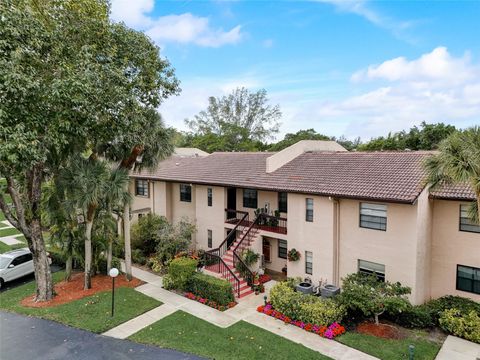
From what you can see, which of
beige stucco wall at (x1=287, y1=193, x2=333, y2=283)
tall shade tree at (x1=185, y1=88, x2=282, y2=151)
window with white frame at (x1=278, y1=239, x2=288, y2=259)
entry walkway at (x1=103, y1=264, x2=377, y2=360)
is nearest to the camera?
entry walkway at (x1=103, y1=264, x2=377, y2=360)

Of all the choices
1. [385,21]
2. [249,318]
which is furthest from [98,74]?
[385,21]

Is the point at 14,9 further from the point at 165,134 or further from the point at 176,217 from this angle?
the point at 176,217

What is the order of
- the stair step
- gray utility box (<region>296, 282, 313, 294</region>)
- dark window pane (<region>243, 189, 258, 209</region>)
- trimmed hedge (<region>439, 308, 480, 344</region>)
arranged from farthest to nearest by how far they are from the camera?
dark window pane (<region>243, 189, 258, 209</region>)
the stair step
gray utility box (<region>296, 282, 313, 294</region>)
trimmed hedge (<region>439, 308, 480, 344</region>)

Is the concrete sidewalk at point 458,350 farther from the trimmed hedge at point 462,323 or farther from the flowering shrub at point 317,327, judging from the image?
the flowering shrub at point 317,327

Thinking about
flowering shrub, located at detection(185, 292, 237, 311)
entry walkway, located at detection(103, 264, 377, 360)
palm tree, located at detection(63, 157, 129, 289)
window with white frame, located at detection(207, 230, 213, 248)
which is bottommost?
entry walkway, located at detection(103, 264, 377, 360)

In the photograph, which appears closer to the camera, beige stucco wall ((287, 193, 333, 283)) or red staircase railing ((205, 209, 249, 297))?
beige stucco wall ((287, 193, 333, 283))

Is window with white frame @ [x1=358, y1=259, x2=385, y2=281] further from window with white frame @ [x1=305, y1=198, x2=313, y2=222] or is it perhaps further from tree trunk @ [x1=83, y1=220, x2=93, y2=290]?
tree trunk @ [x1=83, y1=220, x2=93, y2=290]

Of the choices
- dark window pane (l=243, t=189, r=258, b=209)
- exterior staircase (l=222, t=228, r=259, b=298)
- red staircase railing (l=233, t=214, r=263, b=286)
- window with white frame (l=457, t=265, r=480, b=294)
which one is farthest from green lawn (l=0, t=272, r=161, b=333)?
window with white frame (l=457, t=265, r=480, b=294)
